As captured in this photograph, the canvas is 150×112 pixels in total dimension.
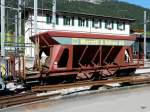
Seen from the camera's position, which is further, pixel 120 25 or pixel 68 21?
pixel 120 25

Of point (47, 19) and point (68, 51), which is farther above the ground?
point (47, 19)

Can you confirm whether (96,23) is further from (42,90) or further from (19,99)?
(19,99)

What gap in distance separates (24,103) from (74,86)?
3655 mm

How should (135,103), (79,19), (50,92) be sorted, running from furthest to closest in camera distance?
(79,19), (50,92), (135,103)

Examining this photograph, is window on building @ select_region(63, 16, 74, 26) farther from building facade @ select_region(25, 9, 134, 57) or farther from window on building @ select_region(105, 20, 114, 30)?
window on building @ select_region(105, 20, 114, 30)

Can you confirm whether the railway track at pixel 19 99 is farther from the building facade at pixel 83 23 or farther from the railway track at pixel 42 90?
the building facade at pixel 83 23

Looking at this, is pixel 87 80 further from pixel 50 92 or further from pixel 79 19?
pixel 79 19

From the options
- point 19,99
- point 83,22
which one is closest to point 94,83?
point 19,99

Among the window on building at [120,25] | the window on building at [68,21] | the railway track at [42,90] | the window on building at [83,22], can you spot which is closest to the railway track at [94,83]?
the railway track at [42,90]

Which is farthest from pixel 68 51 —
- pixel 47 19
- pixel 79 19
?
pixel 79 19

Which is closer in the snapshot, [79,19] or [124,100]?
[124,100]

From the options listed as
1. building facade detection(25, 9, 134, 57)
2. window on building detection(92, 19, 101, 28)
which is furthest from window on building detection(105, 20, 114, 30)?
window on building detection(92, 19, 101, 28)

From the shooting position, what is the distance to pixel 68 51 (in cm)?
1581

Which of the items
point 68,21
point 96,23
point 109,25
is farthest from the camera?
point 109,25
